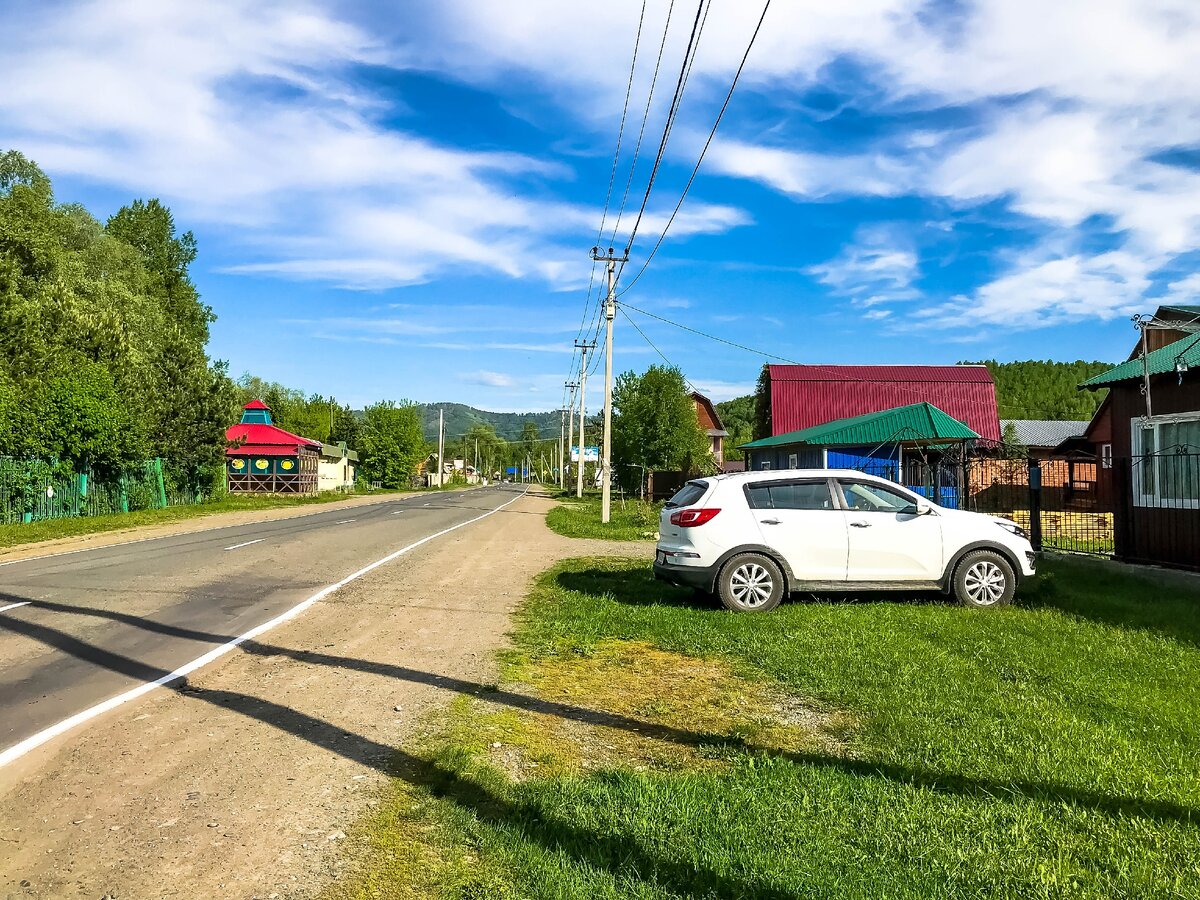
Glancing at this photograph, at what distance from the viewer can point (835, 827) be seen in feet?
12.6

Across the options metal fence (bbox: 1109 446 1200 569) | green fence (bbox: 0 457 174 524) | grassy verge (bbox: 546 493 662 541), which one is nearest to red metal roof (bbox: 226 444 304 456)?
green fence (bbox: 0 457 174 524)

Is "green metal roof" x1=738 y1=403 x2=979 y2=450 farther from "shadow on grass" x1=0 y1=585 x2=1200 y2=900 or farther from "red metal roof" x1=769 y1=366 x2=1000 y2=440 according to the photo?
"shadow on grass" x1=0 y1=585 x2=1200 y2=900

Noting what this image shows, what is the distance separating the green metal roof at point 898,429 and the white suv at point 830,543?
439 inches

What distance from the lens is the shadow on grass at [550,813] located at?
3.49 meters

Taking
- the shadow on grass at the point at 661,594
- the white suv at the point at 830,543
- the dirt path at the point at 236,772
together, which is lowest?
the dirt path at the point at 236,772

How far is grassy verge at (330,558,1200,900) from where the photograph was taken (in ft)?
11.3

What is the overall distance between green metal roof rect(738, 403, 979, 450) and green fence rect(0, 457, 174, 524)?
23409 mm

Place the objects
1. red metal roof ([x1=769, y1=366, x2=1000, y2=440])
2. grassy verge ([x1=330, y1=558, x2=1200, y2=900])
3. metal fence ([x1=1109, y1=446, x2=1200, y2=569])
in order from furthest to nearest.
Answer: red metal roof ([x1=769, y1=366, x2=1000, y2=440])
metal fence ([x1=1109, y1=446, x2=1200, y2=569])
grassy verge ([x1=330, y1=558, x2=1200, y2=900])

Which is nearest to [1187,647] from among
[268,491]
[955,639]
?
[955,639]

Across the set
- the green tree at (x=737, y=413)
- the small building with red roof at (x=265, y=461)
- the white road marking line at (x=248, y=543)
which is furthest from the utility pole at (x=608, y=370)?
the green tree at (x=737, y=413)

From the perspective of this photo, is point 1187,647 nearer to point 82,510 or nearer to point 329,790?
point 329,790

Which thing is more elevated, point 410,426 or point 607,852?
point 410,426

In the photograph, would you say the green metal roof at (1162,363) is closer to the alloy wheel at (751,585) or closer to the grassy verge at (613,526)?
the alloy wheel at (751,585)

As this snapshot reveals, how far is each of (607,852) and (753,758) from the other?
4.70ft
